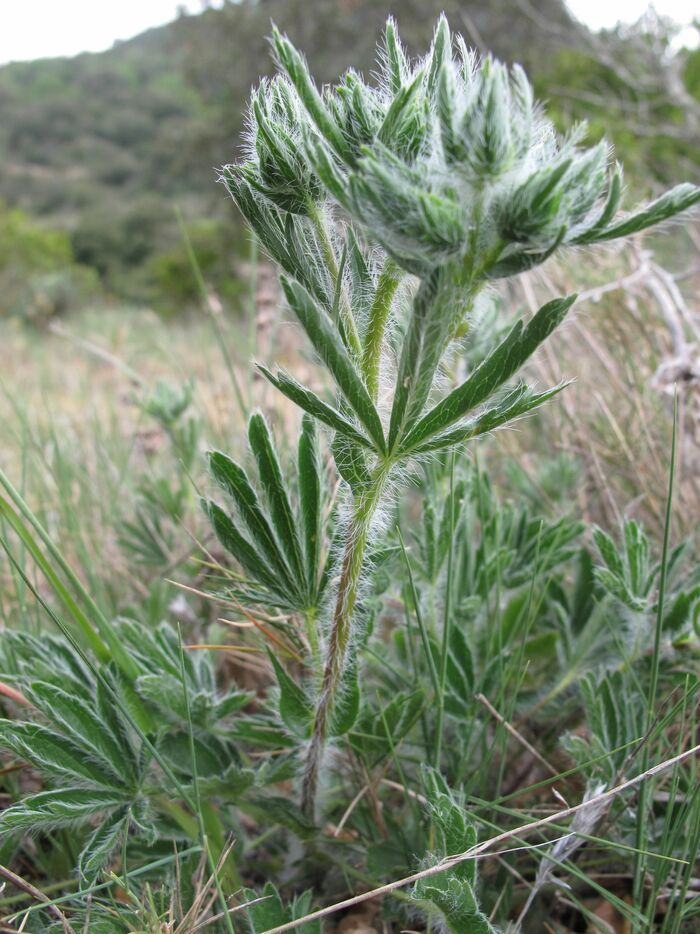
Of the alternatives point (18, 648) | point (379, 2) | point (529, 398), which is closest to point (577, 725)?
point (529, 398)

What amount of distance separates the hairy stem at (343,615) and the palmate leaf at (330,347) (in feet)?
0.27

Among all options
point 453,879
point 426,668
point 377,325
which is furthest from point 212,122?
point 453,879

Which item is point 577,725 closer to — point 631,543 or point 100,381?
point 631,543

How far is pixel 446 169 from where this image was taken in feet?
2.06

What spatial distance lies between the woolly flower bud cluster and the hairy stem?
240 millimetres

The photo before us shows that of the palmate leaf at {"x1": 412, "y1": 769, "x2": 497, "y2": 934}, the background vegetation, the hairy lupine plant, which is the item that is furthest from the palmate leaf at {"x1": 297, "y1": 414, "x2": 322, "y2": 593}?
the palmate leaf at {"x1": 412, "y1": 769, "x2": 497, "y2": 934}

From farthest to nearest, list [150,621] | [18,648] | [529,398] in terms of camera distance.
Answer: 1. [150,621]
2. [18,648]
3. [529,398]

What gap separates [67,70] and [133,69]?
528cm

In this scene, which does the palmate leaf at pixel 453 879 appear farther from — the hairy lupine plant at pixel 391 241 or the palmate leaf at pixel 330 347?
the palmate leaf at pixel 330 347

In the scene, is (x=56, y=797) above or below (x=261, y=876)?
above

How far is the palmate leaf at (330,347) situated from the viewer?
65 cm

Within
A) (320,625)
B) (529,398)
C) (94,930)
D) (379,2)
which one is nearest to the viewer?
(529,398)

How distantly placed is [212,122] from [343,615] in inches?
601

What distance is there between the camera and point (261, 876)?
113cm
